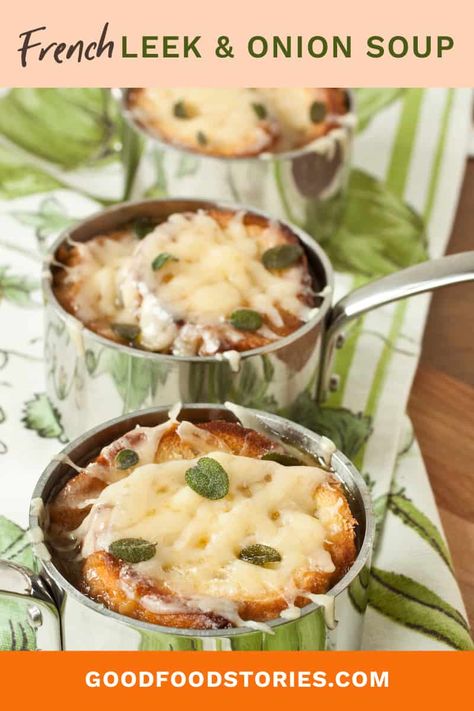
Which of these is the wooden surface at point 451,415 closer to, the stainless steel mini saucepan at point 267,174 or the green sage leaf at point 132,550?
the stainless steel mini saucepan at point 267,174

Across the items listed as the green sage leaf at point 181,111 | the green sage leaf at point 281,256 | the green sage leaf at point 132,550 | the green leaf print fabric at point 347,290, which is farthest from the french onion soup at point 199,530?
the green sage leaf at point 181,111

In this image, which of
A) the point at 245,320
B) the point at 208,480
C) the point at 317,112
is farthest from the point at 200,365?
the point at 317,112

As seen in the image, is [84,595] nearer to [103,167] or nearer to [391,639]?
[391,639]

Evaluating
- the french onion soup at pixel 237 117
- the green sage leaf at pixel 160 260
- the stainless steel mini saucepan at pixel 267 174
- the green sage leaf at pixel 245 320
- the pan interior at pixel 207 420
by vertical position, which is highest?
the french onion soup at pixel 237 117

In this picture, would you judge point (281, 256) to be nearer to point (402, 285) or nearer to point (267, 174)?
point (402, 285)

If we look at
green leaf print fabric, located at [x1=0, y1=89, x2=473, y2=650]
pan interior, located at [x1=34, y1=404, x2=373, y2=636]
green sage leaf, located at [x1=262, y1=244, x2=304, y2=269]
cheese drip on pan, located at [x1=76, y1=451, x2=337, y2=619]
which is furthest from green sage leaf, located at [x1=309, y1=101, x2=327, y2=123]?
cheese drip on pan, located at [x1=76, y1=451, x2=337, y2=619]
